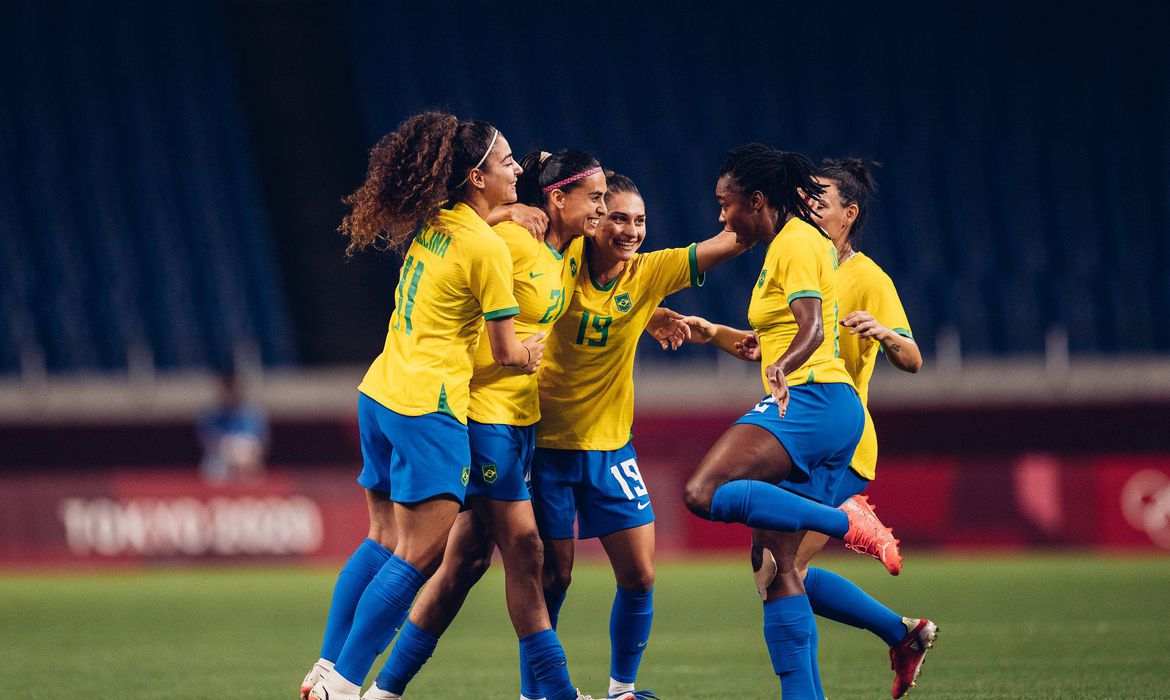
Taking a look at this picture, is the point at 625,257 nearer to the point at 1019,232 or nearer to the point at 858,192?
the point at 858,192

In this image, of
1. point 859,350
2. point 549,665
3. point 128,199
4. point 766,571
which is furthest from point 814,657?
point 128,199

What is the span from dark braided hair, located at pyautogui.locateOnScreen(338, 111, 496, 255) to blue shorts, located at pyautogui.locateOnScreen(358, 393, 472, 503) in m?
0.60

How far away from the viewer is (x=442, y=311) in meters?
4.86

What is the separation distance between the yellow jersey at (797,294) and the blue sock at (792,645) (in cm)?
77

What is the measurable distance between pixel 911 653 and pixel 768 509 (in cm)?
112

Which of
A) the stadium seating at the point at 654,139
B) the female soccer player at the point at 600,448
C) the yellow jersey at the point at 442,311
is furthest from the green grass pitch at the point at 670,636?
the stadium seating at the point at 654,139

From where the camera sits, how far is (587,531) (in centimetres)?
541

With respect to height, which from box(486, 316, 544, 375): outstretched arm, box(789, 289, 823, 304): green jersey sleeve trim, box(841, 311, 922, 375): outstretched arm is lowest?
box(841, 311, 922, 375): outstretched arm

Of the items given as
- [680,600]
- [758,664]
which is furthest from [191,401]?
[758,664]

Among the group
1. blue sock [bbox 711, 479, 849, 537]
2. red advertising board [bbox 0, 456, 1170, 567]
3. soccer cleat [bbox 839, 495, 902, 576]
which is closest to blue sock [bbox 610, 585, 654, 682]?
blue sock [bbox 711, 479, 849, 537]

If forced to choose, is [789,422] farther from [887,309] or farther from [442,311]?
[442,311]

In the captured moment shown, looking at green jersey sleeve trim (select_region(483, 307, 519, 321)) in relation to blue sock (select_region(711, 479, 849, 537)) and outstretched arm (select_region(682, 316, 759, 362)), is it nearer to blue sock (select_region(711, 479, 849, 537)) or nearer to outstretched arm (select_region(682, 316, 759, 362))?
blue sock (select_region(711, 479, 849, 537))

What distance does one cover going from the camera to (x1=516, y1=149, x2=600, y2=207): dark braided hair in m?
5.32

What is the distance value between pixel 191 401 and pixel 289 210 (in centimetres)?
301
